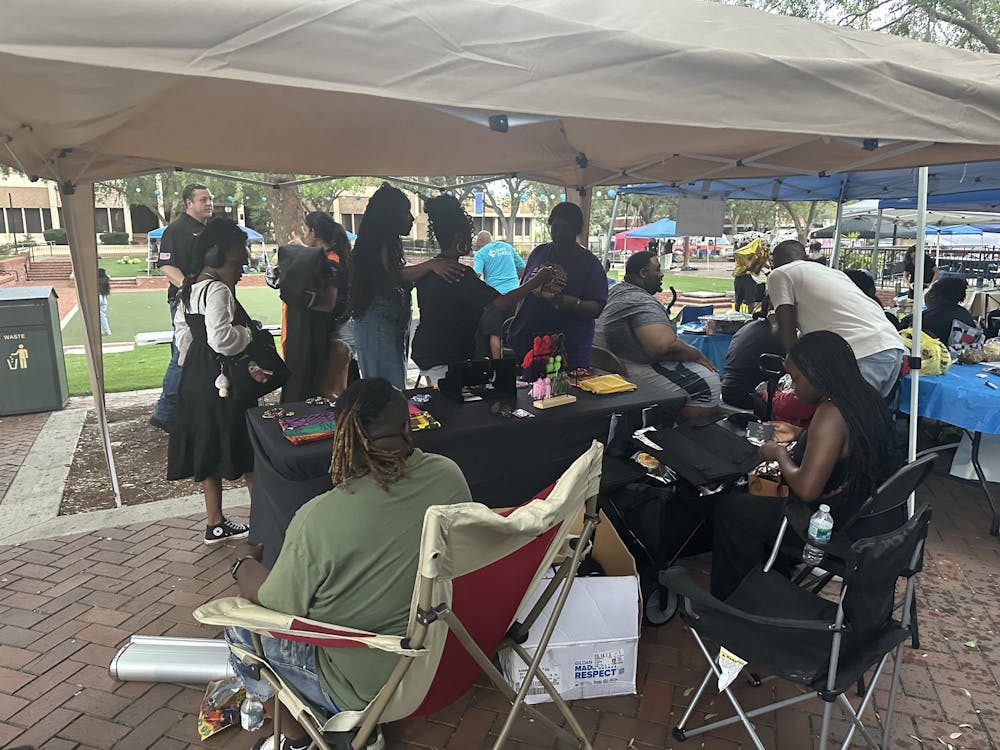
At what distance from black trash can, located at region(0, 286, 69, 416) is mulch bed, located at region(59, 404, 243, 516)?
0.64 meters

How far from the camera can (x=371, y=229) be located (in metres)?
3.40

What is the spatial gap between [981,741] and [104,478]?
5217 mm

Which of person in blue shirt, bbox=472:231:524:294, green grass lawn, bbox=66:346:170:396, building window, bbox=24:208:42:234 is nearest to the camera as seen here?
green grass lawn, bbox=66:346:170:396

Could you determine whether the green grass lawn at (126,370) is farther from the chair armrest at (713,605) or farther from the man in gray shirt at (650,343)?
the chair armrest at (713,605)

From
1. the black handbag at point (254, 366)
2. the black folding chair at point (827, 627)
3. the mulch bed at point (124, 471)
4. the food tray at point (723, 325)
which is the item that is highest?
the black handbag at point (254, 366)

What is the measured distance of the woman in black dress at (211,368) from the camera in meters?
3.19

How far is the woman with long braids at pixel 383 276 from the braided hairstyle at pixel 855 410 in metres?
1.83

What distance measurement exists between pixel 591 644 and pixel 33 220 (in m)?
49.9

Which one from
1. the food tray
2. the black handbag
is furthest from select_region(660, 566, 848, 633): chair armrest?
the food tray

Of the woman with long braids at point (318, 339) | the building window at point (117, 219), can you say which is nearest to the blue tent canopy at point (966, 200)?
the woman with long braids at point (318, 339)

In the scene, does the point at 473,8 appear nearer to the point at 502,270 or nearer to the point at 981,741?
the point at 981,741

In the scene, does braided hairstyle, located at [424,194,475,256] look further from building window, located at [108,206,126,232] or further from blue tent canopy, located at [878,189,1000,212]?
building window, located at [108,206,126,232]

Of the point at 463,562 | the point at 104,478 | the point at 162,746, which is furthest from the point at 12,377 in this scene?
the point at 463,562

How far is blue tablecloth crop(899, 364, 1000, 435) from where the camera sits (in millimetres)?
3789
